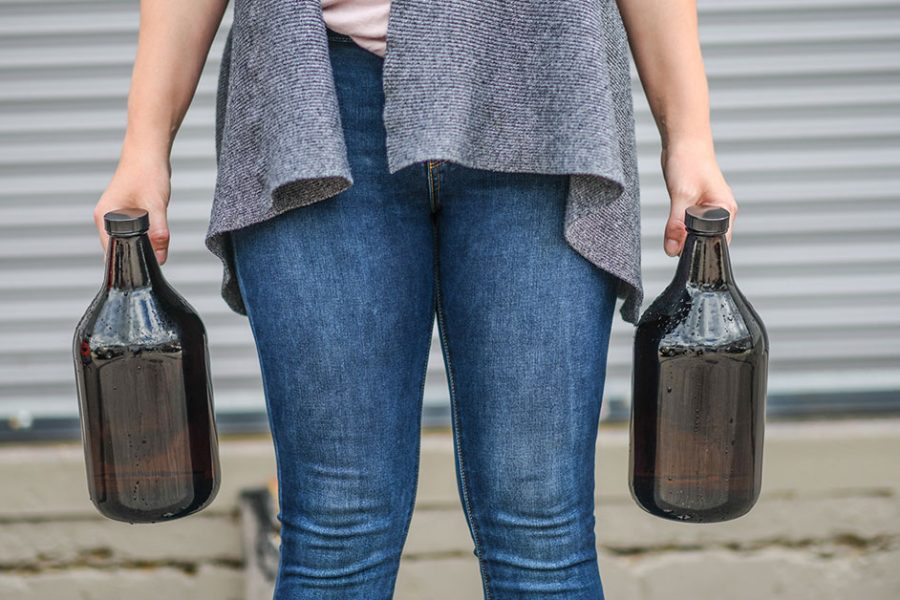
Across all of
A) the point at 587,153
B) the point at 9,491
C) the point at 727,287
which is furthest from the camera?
the point at 9,491

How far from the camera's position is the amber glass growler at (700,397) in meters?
1.53

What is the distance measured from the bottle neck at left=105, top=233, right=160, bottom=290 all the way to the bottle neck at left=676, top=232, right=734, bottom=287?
2.41 feet

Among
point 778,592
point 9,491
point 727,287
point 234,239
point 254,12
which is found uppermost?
point 254,12

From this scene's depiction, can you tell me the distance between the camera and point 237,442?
288 cm

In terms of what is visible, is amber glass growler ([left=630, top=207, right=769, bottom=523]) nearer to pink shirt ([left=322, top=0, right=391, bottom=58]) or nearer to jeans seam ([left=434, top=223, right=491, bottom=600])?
jeans seam ([left=434, top=223, right=491, bottom=600])

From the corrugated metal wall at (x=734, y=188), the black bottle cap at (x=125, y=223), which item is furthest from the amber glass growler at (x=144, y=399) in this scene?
the corrugated metal wall at (x=734, y=188)

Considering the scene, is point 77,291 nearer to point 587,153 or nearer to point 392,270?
point 392,270

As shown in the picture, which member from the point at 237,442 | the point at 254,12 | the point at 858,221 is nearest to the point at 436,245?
the point at 254,12

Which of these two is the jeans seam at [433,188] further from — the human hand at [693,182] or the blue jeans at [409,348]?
the human hand at [693,182]

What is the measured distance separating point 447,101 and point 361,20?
0.52ft

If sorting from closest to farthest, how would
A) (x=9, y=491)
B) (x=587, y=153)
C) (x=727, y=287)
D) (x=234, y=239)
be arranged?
(x=587, y=153) → (x=234, y=239) → (x=727, y=287) → (x=9, y=491)

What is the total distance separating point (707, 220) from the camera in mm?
1384

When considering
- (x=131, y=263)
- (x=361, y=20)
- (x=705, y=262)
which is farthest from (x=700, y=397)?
(x=131, y=263)

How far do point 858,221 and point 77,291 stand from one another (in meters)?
2.10
